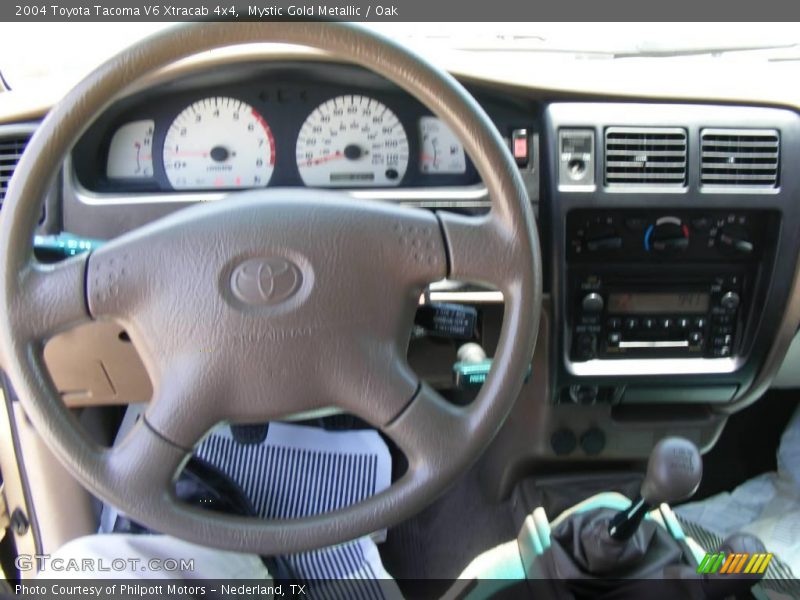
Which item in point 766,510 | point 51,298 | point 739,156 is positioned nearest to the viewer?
point 51,298

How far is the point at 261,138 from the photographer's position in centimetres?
120

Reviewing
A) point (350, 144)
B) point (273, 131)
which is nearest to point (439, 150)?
point (350, 144)

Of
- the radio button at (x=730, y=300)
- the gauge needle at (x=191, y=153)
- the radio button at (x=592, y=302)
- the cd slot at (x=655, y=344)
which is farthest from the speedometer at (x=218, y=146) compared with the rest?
the radio button at (x=730, y=300)

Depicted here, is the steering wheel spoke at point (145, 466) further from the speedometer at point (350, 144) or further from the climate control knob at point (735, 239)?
the climate control knob at point (735, 239)

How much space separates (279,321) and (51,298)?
0.83 ft

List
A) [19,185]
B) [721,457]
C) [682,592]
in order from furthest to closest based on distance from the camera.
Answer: [721,457]
[682,592]
[19,185]

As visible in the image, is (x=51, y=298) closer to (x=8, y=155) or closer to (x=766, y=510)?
(x=8, y=155)

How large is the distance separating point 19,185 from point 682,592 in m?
1.14

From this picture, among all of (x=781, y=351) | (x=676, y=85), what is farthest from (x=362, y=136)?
(x=781, y=351)

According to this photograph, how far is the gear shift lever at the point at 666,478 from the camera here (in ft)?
3.65

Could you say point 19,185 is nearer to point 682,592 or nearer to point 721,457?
point 682,592

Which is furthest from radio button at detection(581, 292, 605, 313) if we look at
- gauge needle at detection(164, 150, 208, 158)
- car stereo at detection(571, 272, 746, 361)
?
gauge needle at detection(164, 150, 208, 158)

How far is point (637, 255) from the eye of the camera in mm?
1256

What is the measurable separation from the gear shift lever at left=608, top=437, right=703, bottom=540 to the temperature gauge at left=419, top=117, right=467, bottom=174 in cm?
57
